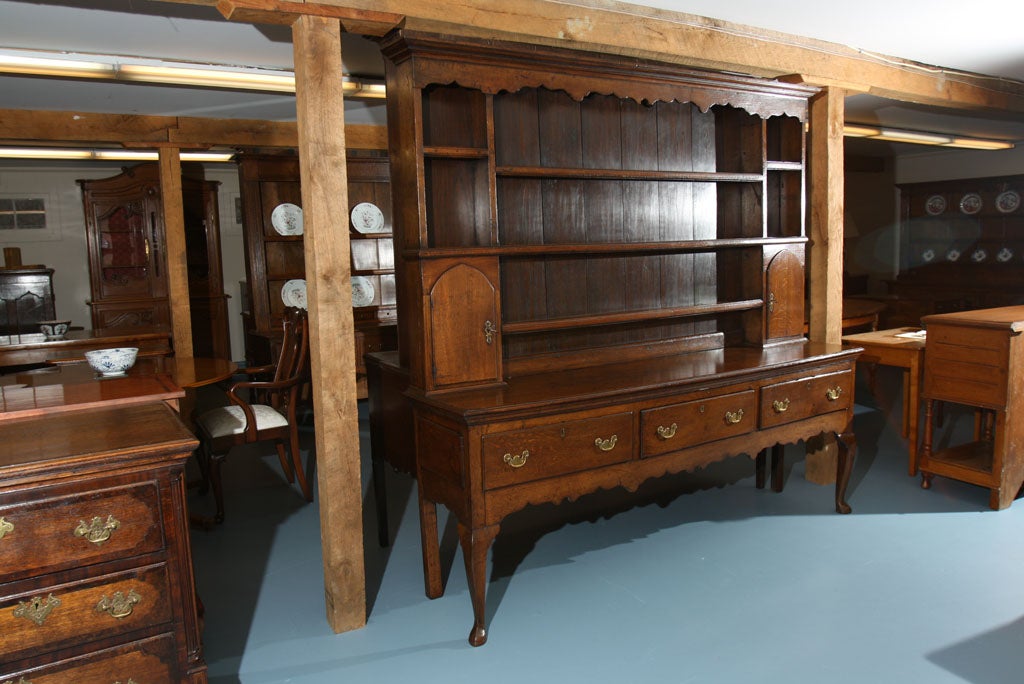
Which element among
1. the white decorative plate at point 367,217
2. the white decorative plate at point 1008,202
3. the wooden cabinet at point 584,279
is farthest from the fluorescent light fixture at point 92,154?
the white decorative plate at point 1008,202

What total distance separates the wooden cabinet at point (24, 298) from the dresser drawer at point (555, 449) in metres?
7.52

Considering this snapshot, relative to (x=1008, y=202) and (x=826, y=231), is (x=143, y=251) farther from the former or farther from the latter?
(x=1008, y=202)

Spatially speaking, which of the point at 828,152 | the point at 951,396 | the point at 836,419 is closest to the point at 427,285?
the point at 836,419

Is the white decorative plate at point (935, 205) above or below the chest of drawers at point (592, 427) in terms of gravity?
above

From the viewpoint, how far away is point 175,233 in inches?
226

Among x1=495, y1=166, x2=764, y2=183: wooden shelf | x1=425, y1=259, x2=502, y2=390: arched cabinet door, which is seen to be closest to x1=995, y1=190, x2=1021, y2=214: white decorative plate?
x1=495, y1=166, x2=764, y2=183: wooden shelf

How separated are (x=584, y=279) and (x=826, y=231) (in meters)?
1.57

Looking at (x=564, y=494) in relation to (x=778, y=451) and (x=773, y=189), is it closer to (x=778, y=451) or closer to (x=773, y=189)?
(x=778, y=451)

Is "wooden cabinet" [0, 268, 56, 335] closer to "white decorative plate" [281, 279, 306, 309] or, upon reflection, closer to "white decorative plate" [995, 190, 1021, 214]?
"white decorative plate" [281, 279, 306, 309]

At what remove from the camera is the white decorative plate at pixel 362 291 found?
662cm

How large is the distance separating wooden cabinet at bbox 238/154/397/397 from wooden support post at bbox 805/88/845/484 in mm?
3538

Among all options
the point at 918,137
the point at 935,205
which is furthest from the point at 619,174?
the point at 935,205

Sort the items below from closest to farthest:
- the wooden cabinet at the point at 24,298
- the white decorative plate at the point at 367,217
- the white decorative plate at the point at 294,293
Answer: the white decorative plate at the point at 294,293, the white decorative plate at the point at 367,217, the wooden cabinet at the point at 24,298

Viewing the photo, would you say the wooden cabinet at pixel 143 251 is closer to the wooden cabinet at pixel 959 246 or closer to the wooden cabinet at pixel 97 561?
the wooden cabinet at pixel 97 561
